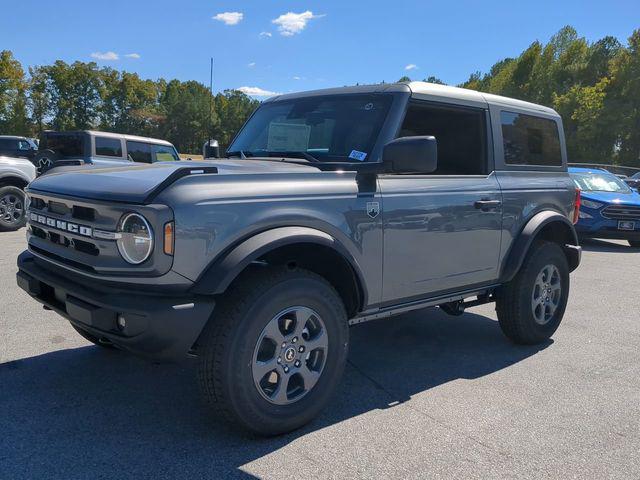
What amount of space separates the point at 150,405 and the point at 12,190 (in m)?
8.42

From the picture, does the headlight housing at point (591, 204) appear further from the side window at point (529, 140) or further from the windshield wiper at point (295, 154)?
the windshield wiper at point (295, 154)

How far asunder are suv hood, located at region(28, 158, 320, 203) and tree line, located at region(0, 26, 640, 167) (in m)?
29.3

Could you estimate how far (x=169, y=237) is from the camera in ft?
8.56

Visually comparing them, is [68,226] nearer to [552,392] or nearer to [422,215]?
[422,215]

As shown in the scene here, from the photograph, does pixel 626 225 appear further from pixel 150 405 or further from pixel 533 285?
pixel 150 405

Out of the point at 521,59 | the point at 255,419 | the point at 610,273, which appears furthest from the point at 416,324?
the point at 521,59

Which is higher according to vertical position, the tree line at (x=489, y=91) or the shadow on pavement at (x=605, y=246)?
the tree line at (x=489, y=91)

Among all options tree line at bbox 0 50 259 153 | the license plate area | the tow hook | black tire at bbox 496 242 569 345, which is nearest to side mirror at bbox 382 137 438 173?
the tow hook

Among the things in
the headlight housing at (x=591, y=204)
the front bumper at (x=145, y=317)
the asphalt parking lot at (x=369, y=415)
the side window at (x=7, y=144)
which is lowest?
the asphalt parking lot at (x=369, y=415)

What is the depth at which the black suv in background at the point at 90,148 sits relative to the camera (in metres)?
12.3

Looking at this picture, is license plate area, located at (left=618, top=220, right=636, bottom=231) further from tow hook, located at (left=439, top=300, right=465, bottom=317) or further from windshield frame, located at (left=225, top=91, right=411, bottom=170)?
windshield frame, located at (left=225, top=91, right=411, bottom=170)

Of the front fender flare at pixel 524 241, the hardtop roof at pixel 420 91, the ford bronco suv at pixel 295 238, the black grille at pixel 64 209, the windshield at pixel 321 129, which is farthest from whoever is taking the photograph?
the front fender flare at pixel 524 241

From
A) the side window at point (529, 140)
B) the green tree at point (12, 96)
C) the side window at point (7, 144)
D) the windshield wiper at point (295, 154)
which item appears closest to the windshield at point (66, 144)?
the side window at point (7, 144)

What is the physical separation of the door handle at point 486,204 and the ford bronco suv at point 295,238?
0.05 ft
